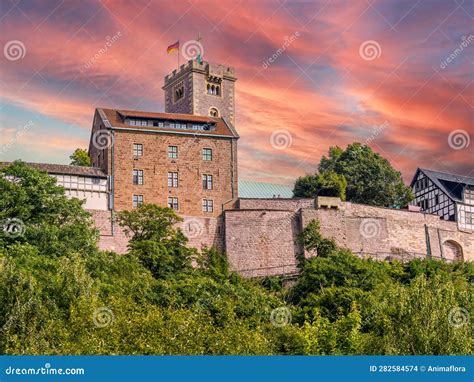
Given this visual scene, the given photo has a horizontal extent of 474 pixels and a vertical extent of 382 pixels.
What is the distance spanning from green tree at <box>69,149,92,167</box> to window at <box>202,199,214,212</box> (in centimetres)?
836

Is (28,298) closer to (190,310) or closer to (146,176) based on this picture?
(190,310)

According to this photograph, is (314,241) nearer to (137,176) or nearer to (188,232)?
(188,232)

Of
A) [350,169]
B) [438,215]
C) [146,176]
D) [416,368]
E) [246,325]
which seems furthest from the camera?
[350,169]

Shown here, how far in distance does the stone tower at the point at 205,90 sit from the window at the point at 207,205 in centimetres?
1356

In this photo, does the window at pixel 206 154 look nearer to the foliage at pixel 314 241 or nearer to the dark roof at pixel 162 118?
the dark roof at pixel 162 118

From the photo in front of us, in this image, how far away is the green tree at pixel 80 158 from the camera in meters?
66.0

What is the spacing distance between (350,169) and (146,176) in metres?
17.5

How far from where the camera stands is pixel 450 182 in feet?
237

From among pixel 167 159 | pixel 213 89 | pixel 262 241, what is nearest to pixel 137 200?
pixel 167 159

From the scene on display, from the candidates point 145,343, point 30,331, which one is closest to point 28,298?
point 30,331

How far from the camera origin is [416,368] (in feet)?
95.5

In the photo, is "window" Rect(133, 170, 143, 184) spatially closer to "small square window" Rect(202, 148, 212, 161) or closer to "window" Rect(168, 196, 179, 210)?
"window" Rect(168, 196, 179, 210)

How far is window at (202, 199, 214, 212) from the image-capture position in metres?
62.4

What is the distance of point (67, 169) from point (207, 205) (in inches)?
336
